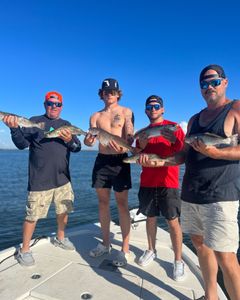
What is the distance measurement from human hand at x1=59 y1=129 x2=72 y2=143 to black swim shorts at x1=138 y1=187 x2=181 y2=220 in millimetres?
1780

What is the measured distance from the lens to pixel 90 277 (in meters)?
4.54

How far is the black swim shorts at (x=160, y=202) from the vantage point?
16.1 ft

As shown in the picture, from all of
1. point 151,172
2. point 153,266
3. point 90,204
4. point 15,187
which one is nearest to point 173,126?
point 151,172

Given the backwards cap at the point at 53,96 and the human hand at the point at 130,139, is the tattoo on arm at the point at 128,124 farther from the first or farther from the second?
the backwards cap at the point at 53,96

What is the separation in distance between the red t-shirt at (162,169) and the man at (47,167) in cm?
162

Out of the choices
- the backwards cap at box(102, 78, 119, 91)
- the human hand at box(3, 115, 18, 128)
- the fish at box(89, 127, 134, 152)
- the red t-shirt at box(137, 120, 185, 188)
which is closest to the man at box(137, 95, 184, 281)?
the red t-shirt at box(137, 120, 185, 188)

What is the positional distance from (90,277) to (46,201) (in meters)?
1.74

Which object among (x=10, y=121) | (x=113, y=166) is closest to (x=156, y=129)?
(x=113, y=166)

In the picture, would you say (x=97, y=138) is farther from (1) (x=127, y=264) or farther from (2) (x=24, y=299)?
(2) (x=24, y=299)

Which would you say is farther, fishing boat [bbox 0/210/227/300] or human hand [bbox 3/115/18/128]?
human hand [bbox 3/115/18/128]

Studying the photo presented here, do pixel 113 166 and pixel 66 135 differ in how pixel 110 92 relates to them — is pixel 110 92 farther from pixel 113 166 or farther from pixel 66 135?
pixel 113 166

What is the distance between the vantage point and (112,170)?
5363 mm

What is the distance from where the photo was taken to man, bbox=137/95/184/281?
4.88m

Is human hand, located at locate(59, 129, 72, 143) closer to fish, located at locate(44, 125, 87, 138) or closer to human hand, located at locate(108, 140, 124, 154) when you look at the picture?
fish, located at locate(44, 125, 87, 138)
